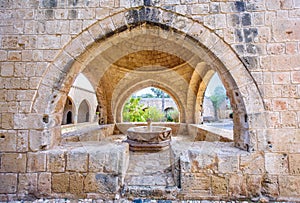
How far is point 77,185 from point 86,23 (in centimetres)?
214

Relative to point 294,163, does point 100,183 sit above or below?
below

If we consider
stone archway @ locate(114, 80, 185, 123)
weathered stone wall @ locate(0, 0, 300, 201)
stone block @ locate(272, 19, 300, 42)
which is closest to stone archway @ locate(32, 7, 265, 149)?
weathered stone wall @ locate(0, 0, 300, 201)

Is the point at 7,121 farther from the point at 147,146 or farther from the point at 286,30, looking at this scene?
the point at 286,30

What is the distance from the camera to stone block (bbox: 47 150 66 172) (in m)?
1.96

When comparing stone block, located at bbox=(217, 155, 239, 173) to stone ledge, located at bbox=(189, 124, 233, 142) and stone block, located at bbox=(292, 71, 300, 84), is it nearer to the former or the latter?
stone ledge, located at bbox=(189, 124, 233, 142)

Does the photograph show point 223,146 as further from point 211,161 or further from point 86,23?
point 86,23

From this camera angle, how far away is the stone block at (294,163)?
187 centimetres

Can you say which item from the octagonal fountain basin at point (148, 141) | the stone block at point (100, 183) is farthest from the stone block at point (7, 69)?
the octagonal fountain basin at point (148, 141)

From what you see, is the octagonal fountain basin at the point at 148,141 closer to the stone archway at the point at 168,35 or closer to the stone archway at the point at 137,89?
the stone archway at the point at 168,35

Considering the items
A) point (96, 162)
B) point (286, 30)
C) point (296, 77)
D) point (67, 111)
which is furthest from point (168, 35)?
point (67, 111)

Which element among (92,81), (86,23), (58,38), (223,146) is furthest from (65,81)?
(92,81)

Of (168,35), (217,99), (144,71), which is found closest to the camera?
(168,35)

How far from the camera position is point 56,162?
6.45 ft

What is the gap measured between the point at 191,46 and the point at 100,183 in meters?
2.24
